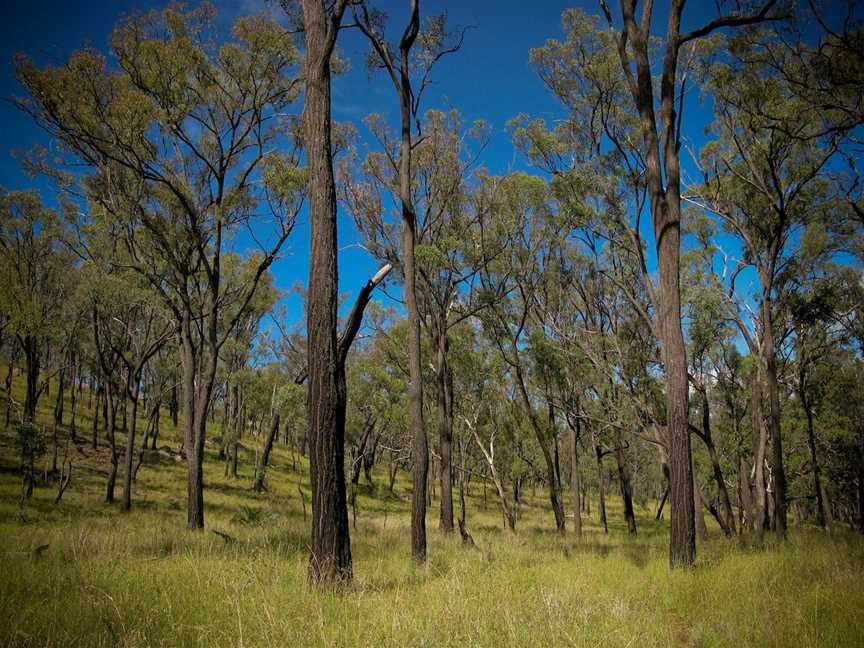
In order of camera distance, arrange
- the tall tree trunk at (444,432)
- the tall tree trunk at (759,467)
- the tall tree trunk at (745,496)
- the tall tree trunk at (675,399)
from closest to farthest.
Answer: the tall tree trunk at (675,399) → the tall tree trunk at (759,467) → the tall tree trunk at (444,432) → the tall tree trunk at (745,496)

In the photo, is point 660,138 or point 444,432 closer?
point 660,138

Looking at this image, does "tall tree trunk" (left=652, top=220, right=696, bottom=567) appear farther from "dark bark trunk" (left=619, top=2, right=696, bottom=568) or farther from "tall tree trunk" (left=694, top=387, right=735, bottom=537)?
"tall tree trunk" (left=694, top=387, right=735, bottom=537)

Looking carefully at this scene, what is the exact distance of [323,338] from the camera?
5.09m

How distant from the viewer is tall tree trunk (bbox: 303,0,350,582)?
15.8 feet

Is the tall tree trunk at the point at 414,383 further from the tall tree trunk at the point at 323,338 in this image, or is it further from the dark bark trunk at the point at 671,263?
the dark bark trunk at the point at 671,263

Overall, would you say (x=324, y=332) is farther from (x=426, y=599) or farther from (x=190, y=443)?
(x=190, y=443)

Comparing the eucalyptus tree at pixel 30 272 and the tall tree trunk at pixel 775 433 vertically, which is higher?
the eucalyptus tree at pixel 30 272

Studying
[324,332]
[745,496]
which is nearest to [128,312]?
[324,332]

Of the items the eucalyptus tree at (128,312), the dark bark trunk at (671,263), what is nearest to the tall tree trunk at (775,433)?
the dark bark trunk at (671,263)

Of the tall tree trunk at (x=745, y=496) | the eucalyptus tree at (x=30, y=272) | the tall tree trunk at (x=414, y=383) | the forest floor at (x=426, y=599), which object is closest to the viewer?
the forest floor at (x=426, y=599)

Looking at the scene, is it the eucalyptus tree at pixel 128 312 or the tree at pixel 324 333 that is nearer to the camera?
the tree at pixel 324 333

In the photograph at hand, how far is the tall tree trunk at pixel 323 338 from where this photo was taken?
190 inches

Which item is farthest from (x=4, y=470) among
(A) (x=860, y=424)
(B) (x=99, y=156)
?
(A) (x=860, y=424)

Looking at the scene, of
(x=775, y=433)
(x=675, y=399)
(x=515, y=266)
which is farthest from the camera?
(x=515, y=266)
